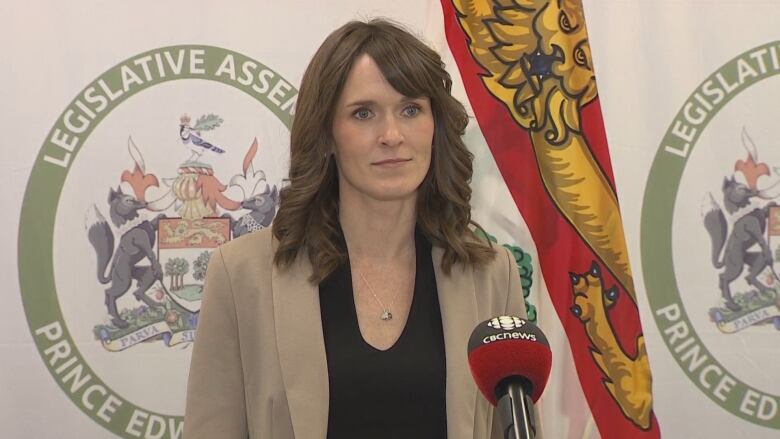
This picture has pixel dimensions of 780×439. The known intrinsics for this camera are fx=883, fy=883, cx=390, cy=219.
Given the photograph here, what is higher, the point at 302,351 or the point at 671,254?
the point at 671,254

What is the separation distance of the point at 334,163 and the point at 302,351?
0.43 meters

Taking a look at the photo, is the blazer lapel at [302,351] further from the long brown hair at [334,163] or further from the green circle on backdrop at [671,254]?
the green circle on backdrop at [671,254]

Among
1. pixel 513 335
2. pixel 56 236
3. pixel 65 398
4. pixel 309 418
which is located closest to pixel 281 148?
pixel 56 236

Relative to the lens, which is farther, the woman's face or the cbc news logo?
the woman's face

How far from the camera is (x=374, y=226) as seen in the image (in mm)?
1871

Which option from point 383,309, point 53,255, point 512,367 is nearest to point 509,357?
point 512,367

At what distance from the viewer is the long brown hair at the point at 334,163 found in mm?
1758

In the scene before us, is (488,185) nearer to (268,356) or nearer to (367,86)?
(367,86)

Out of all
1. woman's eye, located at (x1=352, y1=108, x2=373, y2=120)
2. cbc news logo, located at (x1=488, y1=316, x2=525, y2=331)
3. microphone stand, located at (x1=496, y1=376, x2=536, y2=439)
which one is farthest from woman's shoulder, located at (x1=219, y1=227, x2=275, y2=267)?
microphone stand, located at (x1=496, y1=376, x2=536, y2=439)

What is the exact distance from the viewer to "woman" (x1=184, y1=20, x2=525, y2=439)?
169cm

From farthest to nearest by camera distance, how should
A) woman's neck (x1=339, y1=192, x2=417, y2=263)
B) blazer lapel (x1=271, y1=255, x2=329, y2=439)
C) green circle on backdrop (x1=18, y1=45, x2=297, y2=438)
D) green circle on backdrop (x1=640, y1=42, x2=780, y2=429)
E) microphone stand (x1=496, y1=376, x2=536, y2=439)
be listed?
green circle on backdrop (x1=640, y1=42, x2=780, y2=429) < green circle on backdrop (x1=18, y1=45, x2=297, y2=438) < woman's neck (x1=339, y1=192, x2=417, y2=263) < blazer lapel (x1=271, y1=255, x2=329, y2=439) < microphone stand (x1=496, y1=376, x2=536, y2=439)

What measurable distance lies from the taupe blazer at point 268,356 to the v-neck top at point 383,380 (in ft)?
0.08

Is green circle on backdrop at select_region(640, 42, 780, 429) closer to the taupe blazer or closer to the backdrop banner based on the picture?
the backdrop banner

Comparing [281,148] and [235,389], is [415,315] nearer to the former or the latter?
[235,389]
